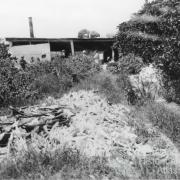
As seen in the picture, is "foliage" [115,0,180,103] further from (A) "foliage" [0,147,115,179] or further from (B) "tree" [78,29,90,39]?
(B) "tree" [78,29,90,39]

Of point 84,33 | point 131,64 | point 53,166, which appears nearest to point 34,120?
point 53,166

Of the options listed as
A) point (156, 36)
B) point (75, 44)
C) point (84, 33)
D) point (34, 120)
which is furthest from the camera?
point (84, 33)

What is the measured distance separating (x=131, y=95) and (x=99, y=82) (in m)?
2.89

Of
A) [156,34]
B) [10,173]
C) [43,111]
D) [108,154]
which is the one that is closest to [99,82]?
[156,34]

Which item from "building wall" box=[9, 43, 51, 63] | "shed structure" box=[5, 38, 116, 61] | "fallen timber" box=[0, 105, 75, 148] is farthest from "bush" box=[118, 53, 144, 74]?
"shed structure" box=[5, 38, 116, 61]

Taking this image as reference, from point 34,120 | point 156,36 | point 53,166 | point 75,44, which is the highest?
point 156,36

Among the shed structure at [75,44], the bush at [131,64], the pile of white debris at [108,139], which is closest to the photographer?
the pile of white debris at [108,139]

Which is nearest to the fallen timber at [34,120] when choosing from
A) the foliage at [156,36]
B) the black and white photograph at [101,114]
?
the black and white photograph at [101,114]

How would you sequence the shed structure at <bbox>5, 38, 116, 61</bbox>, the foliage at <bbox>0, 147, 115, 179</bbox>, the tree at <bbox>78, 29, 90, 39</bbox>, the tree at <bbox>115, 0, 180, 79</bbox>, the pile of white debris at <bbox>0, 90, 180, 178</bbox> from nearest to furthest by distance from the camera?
the foliage at <bbox>0, 147, 115, 179</bbox>
the pile of white debris at <bbox>0, 90, 180, 178</bbox>
the tree at <bbox>115, 0, 180, 79</bbox>
the shed structure at <bbox>5, 38, 116, 61</bbox>
the tree at <bbox>78, 29, 90, 39</bbox>

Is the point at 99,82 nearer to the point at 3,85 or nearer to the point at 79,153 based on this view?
the point at 3,85

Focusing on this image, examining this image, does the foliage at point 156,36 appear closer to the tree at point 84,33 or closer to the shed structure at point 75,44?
the shed structure at point 75,44

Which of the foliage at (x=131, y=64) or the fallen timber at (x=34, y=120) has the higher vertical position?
the foliage at (x=131, y=64)

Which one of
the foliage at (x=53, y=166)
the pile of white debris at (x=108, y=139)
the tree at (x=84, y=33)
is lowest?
the pile of white debris at (x=108, y=139)

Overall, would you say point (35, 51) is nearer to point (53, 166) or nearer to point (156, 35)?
point (156, 35)
